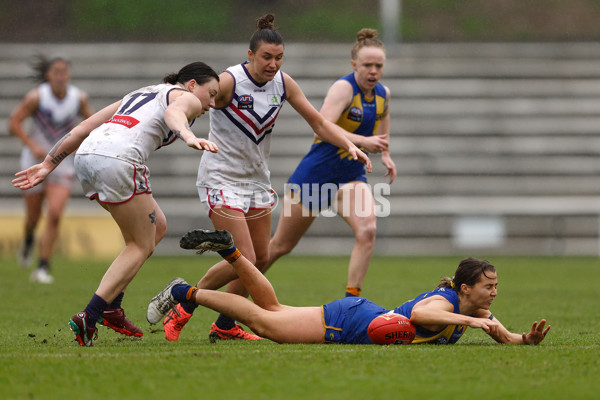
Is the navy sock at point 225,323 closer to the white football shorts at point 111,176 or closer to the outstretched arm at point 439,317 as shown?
the white football shorts at point 111,176

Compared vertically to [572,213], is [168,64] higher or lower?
higher

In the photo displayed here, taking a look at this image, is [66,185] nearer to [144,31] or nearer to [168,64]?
[168,64]

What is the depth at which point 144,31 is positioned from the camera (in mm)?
23500

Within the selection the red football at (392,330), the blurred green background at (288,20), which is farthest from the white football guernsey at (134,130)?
the blurred green background at (288,20)

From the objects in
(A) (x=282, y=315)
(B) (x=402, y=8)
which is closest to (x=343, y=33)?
(B) (x=402, y=8)

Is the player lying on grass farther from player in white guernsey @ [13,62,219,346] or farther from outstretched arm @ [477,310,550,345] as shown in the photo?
player in white guernsey @ [13,62,219,346]

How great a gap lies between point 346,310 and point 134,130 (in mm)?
1744

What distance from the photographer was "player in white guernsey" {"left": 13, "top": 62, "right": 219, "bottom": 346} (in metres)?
5.82

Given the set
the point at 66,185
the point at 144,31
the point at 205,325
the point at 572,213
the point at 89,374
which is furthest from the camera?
the point at 144,31

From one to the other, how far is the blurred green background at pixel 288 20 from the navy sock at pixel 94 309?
17.4 m

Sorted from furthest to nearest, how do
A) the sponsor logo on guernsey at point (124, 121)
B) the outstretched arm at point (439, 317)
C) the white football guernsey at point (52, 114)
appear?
the white football guernsey at point (52, 114) < the sponsor logo on guernsey at point (124, 121) < the outstretched arm at point (439, 317)

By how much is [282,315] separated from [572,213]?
1369 cm

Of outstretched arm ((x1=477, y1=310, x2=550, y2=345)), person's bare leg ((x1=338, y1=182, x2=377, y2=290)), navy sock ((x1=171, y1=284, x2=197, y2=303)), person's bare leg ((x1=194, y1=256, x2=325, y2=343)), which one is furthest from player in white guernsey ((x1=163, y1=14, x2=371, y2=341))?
outstretched arm ((x1=477, y1=310, x2=550, y2=345))

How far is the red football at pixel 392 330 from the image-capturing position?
5891 millimetres
